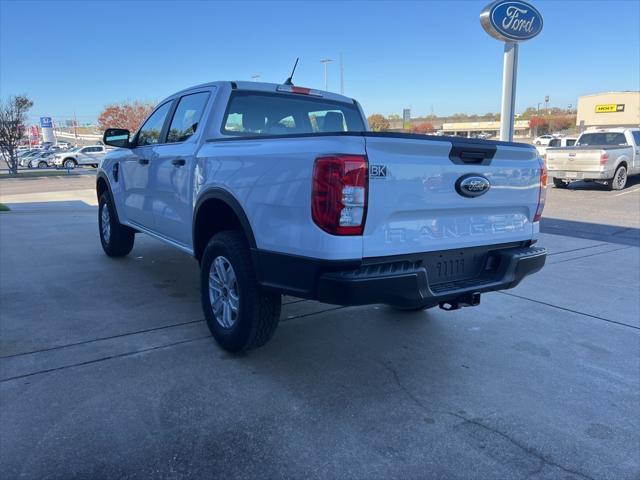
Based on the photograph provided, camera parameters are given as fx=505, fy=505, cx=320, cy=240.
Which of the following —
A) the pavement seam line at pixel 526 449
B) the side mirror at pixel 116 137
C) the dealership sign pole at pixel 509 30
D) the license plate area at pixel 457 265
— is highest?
the dealership sign pole at pixel 509 30

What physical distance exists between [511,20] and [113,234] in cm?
913

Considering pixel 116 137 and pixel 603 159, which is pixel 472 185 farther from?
pixel 603 159

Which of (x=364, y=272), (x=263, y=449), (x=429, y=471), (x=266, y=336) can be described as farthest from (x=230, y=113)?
(x=429, y=471)

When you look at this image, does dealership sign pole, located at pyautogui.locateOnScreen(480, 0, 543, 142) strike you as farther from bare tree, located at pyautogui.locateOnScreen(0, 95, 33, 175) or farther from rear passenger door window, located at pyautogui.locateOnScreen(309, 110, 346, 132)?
bare tree, located at pyautogui.locateOnScreen(0, 95, 33, 175)

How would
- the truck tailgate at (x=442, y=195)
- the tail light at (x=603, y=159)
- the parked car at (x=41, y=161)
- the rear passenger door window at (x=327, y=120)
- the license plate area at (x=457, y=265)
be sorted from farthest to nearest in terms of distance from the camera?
the parked car at (x=41, y=161)
the tail light at (x=603, y=159)
the rear passenger door window at (x=327, y=120)
the license plate area at (x=457, y=265)
the truck tailgate at (x=442, y=195)

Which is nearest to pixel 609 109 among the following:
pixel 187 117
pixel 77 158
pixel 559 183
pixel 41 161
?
pixel 559 183

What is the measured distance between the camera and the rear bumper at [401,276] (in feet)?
8.80

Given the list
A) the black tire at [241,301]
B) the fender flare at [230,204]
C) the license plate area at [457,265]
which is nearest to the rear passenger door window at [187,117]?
the fender flare at [230,204]

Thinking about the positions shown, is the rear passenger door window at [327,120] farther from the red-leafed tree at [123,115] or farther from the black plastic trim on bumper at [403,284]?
the red-leafed tree at [123,115]

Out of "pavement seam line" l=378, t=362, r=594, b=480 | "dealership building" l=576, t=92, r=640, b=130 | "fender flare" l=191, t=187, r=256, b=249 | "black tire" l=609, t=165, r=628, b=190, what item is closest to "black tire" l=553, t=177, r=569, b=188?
"black tire" l=609, t=165, r=628, b=190

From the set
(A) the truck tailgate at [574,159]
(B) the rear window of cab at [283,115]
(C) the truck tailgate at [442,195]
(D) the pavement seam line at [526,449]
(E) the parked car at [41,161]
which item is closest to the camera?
(D) the pavement seam line at [526,449]

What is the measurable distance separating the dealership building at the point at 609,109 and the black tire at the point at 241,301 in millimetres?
63353

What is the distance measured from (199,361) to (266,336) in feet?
1.78

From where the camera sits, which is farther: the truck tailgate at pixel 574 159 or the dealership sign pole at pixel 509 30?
the truck tailgate at pixel 574 159
